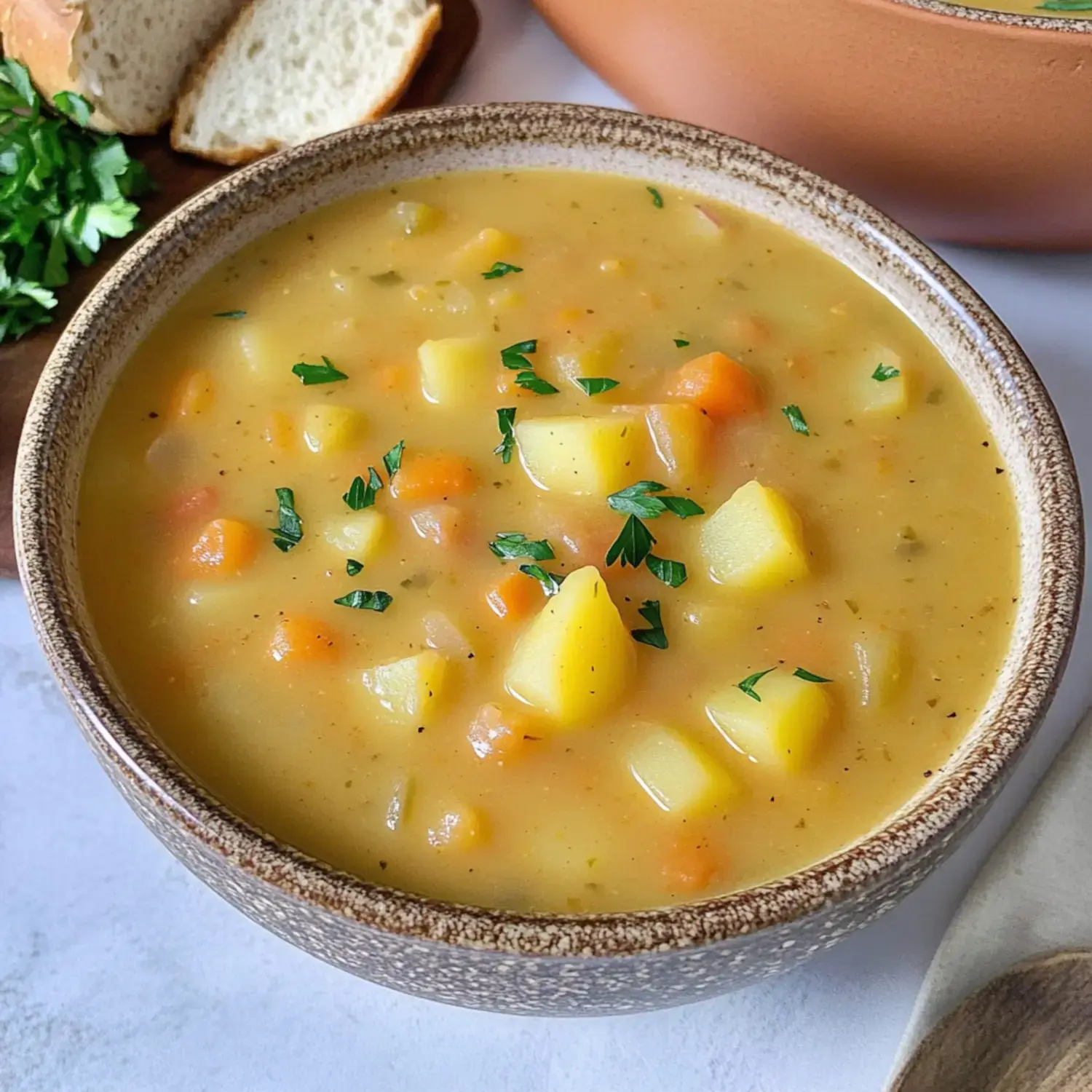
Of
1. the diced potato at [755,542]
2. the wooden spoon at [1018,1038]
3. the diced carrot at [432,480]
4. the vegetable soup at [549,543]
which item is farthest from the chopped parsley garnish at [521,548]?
the wooden spoon at [1018,1038]

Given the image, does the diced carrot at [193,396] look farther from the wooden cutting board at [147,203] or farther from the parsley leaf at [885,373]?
the parsley leaf at [885,373]

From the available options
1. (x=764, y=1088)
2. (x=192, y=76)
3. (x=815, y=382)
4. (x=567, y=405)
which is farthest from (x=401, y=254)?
(x=764, y=1088)

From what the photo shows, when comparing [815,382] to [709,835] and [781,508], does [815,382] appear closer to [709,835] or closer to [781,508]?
[781,508]

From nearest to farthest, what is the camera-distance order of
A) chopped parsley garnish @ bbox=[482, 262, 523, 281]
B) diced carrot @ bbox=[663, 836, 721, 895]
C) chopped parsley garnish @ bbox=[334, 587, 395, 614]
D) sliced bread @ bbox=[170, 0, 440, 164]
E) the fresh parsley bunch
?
diced carrot @ bbox=[663, 836, 721, 895] → chopped parsley garnish @ bbox=[334, 587, 395, 614] → chopped parsley garnish @ bbox=[482, 262, 523, 281] → the fresh parsley bunch → sliced bread @ bbox=[170, 0, 440, 164]

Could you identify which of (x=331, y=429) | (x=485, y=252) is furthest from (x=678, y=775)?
(x=485, y=252)

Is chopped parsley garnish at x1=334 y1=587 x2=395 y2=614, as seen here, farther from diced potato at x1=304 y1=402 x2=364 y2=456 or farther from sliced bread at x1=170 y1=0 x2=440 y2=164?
sliced bread at x1=170 y1=0 x2=440 y2=164

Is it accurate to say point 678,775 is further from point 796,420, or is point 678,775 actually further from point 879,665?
point 796,420

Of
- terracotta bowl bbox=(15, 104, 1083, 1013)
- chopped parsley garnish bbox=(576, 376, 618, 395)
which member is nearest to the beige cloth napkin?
terracotta bowl bbox=(15, 104, 1083, 1013)
